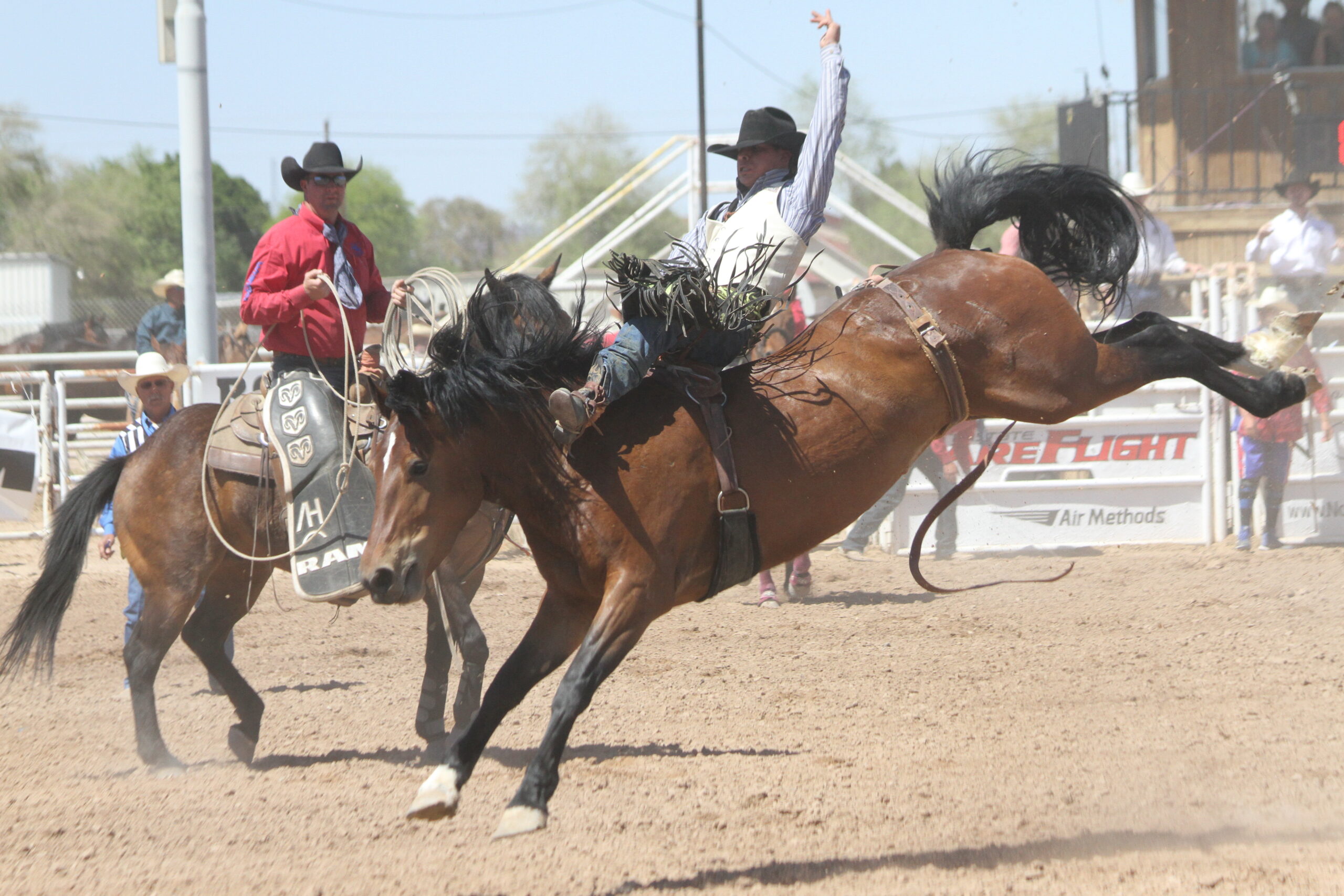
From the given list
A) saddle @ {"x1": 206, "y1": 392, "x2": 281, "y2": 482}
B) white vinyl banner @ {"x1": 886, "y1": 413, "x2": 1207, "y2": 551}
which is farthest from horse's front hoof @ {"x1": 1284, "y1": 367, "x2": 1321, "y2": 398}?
Answer: white vinyl banner @ {"x1": 886, "y1": 413, "x2": 1207, "y2": 551}

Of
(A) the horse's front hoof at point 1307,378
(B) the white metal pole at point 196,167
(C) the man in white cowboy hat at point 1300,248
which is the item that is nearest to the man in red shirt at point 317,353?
(A) the horse's front hoof at point 1307,378

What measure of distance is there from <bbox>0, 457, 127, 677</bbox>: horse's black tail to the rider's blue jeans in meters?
2.68

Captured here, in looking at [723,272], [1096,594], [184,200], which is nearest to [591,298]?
[184,200]

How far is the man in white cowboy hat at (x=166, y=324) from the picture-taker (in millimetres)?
12631

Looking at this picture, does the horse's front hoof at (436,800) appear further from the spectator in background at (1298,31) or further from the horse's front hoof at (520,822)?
the spectator in background at (1298,31)

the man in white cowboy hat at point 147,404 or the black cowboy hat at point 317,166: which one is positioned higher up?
the black cowboy hat at point 317,166

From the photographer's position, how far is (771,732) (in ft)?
17.7

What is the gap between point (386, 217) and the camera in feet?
216

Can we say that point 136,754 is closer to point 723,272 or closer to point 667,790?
point 667,790

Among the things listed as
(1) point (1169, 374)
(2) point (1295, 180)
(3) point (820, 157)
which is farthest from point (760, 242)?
(2) point (1295, 180)

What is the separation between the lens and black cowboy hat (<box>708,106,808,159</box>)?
175 inches

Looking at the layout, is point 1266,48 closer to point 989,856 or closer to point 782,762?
point 782,762

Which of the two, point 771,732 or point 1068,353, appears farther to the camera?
point 771,732

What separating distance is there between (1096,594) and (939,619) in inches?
47.2
